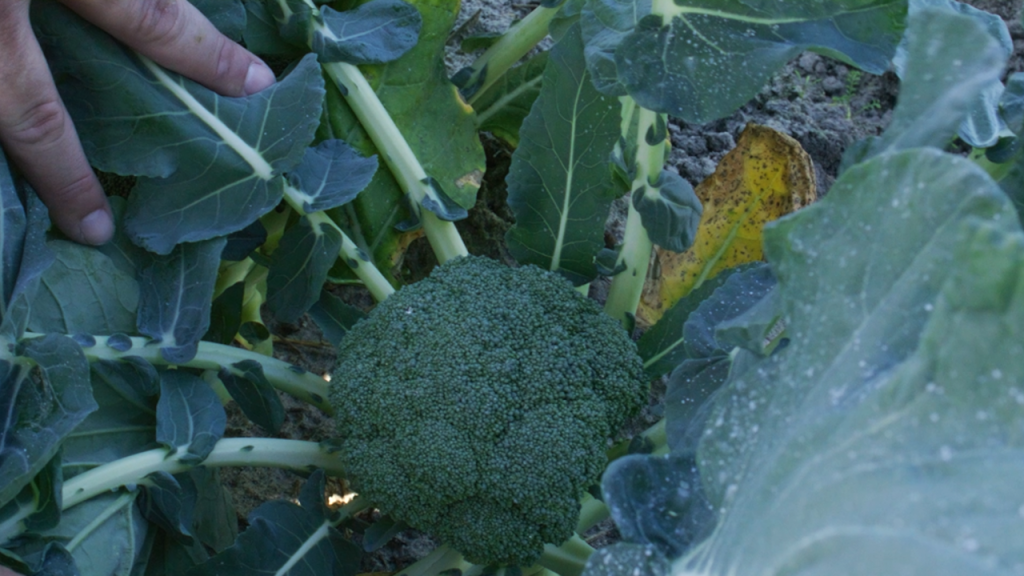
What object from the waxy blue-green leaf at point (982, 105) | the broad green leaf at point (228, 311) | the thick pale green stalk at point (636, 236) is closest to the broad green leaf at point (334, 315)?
the broad green leaf at point (228, 311)

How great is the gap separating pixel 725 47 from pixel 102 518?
3.34ft

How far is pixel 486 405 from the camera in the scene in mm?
1135

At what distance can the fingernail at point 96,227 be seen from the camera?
3.81 feet

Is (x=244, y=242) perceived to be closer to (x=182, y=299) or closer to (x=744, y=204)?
(x=182, y=299)

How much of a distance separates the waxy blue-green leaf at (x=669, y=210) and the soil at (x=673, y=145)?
0.44 m

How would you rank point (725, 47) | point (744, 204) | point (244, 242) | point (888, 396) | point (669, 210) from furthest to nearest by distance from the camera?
point (744, 204), point (244, 242), point (669, 210), point (725, 47), point (888, 396)

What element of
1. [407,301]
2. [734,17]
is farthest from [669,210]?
[407,301]

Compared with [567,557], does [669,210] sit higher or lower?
higher

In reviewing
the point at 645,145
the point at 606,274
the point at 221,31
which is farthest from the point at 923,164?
the point at 221,31

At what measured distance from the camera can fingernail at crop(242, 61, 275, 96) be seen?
1.22 metres

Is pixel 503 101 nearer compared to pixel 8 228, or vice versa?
pixel 8 228

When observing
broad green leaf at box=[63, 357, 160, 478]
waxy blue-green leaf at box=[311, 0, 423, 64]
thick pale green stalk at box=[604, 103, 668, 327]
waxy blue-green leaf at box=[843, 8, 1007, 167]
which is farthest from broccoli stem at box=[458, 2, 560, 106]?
waxy blue-green leaf at box=[843, 8, 1007, 167]

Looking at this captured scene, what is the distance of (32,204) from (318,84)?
0.41 m

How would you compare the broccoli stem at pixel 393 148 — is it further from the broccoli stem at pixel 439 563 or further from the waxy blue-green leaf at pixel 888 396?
the waxy blue-green leaf at pixel 888 396
